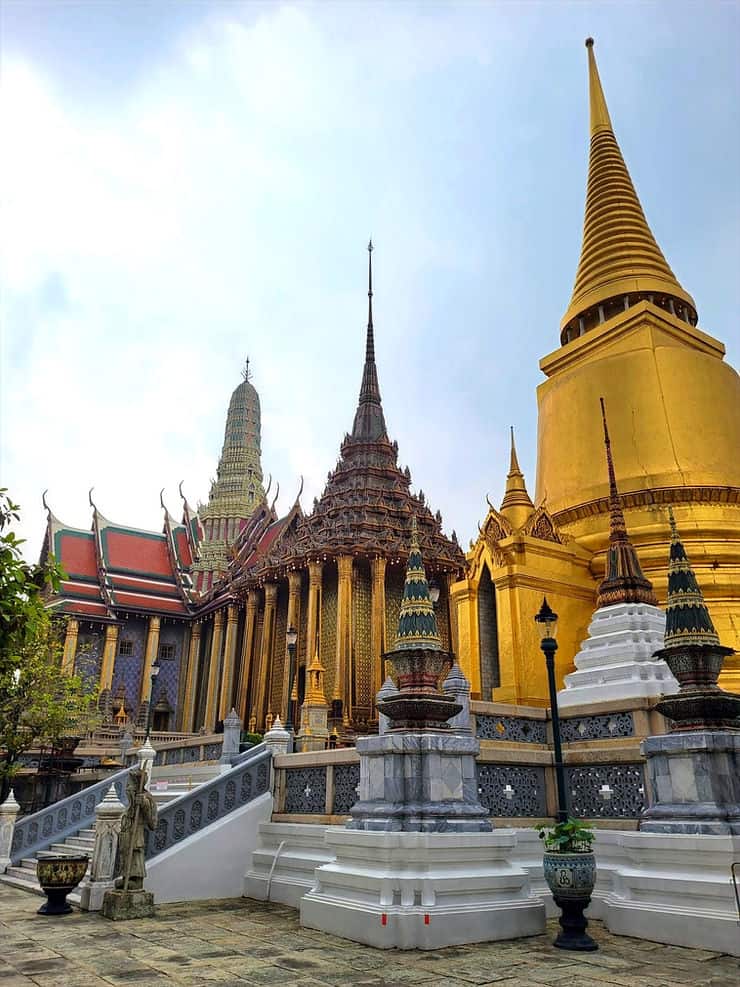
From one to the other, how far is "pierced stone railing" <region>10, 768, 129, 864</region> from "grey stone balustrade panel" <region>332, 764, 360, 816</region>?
6.24 metres

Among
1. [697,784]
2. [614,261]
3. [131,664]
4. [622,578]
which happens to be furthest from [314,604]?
[697,784]

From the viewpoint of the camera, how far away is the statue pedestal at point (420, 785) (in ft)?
23.9

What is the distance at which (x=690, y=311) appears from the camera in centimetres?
2341

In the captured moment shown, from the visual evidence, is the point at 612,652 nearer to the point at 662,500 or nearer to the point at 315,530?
the point at 662,500

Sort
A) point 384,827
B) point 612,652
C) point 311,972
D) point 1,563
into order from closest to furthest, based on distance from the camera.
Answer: point 311,972 → point 1,563 → point 384,827 → point 612,652

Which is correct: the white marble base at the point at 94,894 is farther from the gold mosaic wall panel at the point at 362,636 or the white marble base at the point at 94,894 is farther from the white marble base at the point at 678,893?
the gold mosaic wall panel at the point at 362,636

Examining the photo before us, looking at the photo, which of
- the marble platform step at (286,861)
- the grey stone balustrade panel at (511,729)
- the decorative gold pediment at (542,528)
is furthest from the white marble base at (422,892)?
the decorative gold pediment at (542,528)

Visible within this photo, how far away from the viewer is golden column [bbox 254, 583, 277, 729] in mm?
28562

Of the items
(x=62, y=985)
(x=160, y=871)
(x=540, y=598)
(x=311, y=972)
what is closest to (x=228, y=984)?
(x=311, y=972)

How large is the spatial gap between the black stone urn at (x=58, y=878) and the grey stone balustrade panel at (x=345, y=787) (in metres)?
3.01

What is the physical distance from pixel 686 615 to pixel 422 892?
12.3ft

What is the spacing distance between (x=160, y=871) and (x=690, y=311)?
69.7 feet

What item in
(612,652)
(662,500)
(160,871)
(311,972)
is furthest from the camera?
(662,500)

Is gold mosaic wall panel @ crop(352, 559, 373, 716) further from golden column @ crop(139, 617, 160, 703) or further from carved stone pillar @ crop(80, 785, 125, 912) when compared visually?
carved stone pillar @ crop(80, 785, 125, 912)
